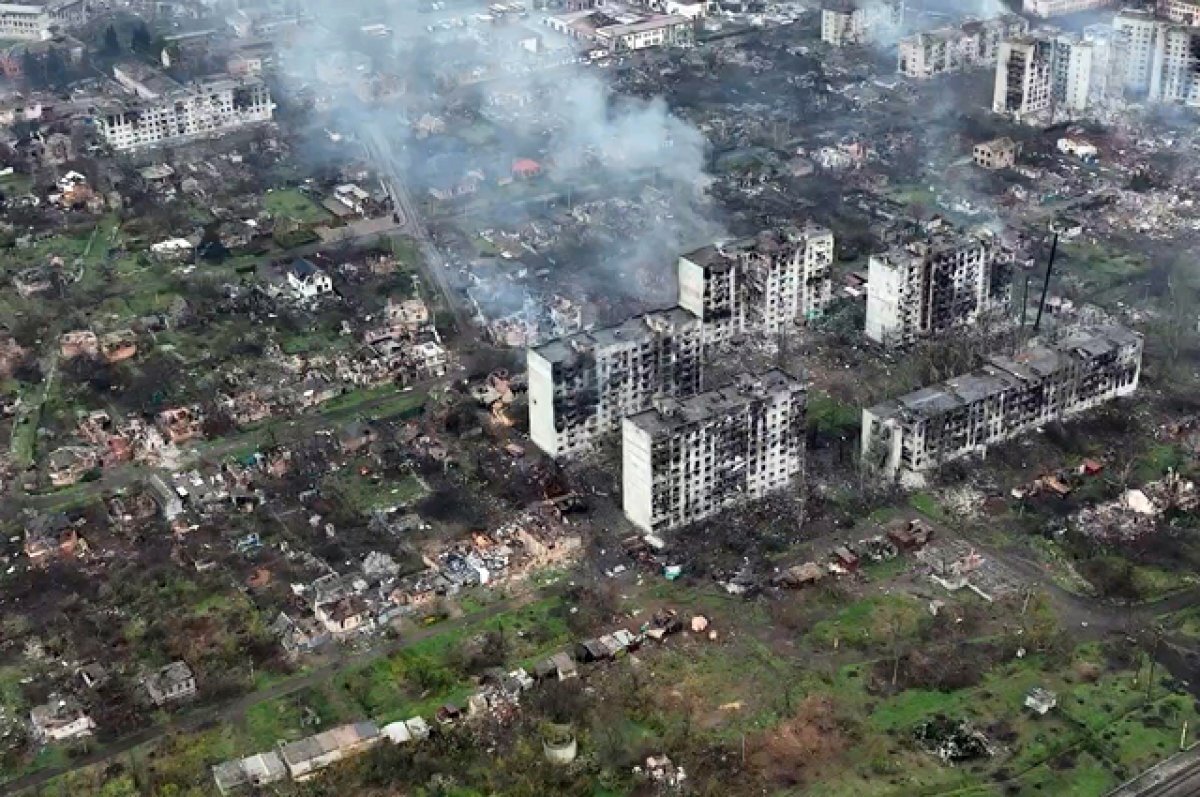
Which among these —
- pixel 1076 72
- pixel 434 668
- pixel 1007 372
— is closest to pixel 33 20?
pixel 1076 72

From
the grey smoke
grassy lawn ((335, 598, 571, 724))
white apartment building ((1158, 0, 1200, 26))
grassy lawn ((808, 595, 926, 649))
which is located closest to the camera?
grassy lawn ((335, 598, 571, 724))

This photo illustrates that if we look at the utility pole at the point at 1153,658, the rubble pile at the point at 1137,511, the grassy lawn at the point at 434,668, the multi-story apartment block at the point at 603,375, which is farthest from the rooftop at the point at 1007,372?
A: the grassy lawn at the point at 434,668

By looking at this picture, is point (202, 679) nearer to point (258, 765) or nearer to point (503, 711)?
point (258, 765)

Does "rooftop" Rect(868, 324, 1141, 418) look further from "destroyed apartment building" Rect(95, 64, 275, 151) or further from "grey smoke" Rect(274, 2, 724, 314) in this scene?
"destroyed apartment building" Rect(95, 64, 275, 151)

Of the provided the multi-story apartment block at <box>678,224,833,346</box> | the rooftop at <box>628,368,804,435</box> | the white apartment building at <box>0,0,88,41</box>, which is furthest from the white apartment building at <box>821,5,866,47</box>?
the white apartment building at <box>0,0,88,41</box>

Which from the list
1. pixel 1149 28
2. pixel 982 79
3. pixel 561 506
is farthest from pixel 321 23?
pixel 561 506

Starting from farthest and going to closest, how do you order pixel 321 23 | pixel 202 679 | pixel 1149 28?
pixel 321 23 < pixel 1149 28 < pixel 202 679
